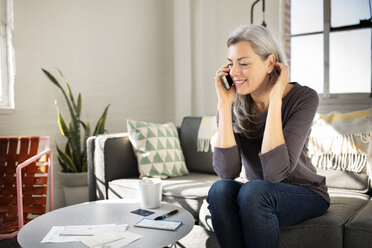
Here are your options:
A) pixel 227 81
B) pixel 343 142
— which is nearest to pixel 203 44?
pixel 343 142

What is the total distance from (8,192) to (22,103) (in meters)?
0.96

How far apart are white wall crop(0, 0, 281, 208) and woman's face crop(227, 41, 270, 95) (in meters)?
1.94

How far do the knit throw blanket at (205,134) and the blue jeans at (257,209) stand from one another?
45.4 inches

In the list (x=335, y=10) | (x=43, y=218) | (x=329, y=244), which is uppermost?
(x=335, y=10)

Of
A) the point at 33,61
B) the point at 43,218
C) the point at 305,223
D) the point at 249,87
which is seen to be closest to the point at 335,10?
the point at 249,87

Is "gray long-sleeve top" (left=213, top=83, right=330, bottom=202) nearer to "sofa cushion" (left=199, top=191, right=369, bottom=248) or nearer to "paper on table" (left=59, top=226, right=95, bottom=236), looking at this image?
"sofa cushion" (left=199, top=191, right=369, bottom=248)

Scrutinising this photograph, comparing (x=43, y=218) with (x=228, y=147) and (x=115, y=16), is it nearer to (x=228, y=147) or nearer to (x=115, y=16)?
(x=228, y=147)

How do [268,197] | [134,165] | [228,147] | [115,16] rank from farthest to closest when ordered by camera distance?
[115,16]
[134,165]
[228,147]
[268,197]

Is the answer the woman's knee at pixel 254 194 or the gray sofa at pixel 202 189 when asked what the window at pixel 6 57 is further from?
the woman's knee at pixel 254 194

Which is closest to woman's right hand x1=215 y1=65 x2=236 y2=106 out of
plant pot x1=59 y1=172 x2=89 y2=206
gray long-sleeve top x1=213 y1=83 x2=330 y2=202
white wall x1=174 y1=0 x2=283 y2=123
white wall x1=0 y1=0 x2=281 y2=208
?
gray long-sleeve top x1=213 y1=83 x2=330 y2=202

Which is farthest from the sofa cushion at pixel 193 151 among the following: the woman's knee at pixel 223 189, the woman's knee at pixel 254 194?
the woman's knee at pixel 254 194

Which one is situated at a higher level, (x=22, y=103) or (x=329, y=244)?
(x=22, y=103)

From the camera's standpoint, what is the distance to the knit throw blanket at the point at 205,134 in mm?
2646

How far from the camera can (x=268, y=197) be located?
1318 mm
